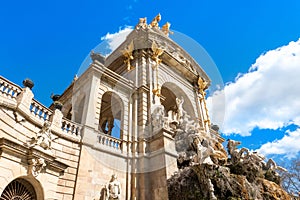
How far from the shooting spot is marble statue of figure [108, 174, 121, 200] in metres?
11.0

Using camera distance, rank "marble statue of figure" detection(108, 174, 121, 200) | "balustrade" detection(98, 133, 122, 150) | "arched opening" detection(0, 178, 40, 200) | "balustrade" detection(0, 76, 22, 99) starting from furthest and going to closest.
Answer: "balustrade" detection(98, 133, 122, 150) → "marble statue of figure" detection(108, 174, 121, 200) → "balustrade" detection(0, 76, 22, 99) → "arched opening" detection(0, 178, 40, 200)

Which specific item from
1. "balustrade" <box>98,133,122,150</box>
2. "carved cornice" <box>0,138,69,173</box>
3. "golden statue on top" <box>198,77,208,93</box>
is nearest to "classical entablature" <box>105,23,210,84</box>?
"golden statue on top" <box>198,77,208,93</box>

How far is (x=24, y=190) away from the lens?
8.59 meters

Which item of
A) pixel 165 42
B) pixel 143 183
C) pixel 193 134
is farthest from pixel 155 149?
pixel 165 42

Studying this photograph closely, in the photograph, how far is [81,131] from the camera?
12.2 metres

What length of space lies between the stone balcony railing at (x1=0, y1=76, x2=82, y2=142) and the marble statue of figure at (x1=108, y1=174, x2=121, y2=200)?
271cm

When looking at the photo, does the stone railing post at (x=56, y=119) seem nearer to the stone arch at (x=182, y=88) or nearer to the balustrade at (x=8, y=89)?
the balustrade at (x=8, y=89)

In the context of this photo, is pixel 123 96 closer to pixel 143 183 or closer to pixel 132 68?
pixel 132 68

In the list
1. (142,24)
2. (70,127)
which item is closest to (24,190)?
Result: (70,127)

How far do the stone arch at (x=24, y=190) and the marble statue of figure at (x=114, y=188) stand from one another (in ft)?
10.9

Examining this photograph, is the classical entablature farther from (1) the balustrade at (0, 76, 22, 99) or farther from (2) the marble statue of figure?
(1) the balustrade at (0, 76, 22, 99)

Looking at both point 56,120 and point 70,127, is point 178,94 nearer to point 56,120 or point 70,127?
point 70,127

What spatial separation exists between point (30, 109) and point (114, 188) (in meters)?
5.44

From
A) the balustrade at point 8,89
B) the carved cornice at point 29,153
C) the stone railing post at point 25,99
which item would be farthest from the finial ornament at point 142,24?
the carved cornice at point 29,153
